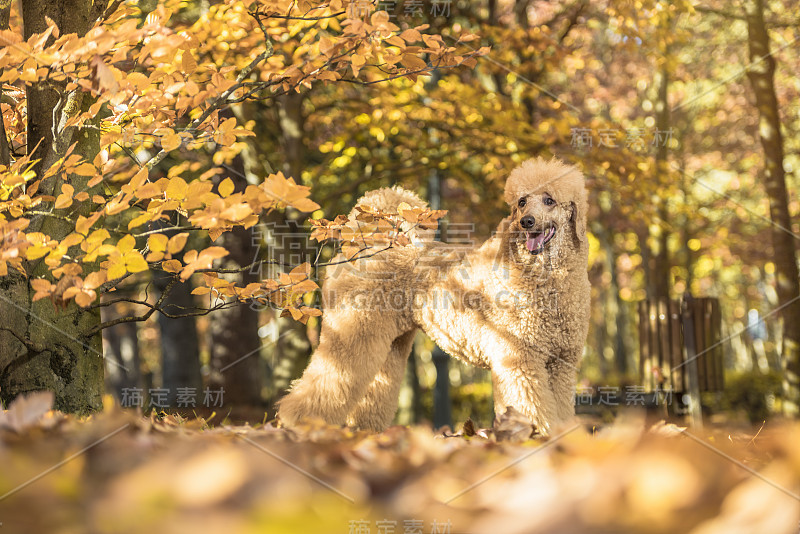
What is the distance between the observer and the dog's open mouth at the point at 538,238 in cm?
329

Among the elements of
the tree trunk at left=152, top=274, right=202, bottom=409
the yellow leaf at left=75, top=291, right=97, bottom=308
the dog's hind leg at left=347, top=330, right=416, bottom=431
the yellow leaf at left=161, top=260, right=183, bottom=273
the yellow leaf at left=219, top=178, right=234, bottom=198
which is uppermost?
the yellow leaf at left=219, top=178, right=234, bottom=198

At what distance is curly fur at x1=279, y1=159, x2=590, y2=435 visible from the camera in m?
3.30

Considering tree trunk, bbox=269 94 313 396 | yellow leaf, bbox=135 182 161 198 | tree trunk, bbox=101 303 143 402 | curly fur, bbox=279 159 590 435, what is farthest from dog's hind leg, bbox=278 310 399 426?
tree trunk, bbox=101 303 143 402

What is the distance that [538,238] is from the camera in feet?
10.8

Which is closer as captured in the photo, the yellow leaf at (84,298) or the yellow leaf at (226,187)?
the yellow leaf at (84,298)

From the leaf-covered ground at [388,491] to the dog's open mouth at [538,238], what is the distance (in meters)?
1.88

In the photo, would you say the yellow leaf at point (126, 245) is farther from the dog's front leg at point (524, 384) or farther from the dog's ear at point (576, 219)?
the dog's ear at point (576, 219)

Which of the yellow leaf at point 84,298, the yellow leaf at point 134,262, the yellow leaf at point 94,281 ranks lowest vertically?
the yellow leaf at point 84,298

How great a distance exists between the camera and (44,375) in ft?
10.5

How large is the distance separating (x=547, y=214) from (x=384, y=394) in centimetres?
161

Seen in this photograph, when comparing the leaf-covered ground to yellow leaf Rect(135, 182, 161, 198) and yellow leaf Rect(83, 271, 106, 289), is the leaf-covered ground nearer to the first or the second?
yellow leaf Rect(83, 271, 106, 289)

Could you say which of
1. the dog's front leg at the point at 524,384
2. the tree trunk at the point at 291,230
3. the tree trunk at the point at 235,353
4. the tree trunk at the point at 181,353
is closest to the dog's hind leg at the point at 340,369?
the dog's front leg at the point at 524,384

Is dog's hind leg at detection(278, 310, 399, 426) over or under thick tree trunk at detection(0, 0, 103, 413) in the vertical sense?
under

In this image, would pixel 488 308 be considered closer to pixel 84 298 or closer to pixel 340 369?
pixel 340 369
